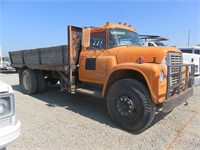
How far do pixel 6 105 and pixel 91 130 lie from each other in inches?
88.7

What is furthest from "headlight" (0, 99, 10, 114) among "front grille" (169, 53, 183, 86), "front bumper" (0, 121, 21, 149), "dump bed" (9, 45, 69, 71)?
"dump bed" (9, 45, 69, 71)

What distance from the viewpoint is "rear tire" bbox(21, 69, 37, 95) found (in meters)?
7.59

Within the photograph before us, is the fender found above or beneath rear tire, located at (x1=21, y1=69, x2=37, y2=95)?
above

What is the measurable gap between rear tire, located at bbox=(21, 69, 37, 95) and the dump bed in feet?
0.91

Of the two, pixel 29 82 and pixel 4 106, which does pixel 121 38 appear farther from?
pixel 29 82

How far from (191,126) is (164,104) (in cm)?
116

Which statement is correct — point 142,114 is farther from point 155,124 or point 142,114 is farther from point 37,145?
point 37,145

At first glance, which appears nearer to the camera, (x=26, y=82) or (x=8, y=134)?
(x=8, y=134)

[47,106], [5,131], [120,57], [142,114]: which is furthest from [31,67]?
[5,131]

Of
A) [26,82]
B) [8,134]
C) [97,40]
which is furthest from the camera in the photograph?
[26,82]

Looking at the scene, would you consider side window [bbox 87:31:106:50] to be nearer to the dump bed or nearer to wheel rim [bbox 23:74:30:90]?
the dump bed

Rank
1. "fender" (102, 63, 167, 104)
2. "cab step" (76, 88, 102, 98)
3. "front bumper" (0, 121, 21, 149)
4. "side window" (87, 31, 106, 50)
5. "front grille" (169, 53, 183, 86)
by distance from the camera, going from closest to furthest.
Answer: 1. "front bumper" (0, 121, 21, 149)
2. "fender" (102, 63, 167, 104)
3. "front grille" (169, 53, 183, 86)
4. "cab step" (76, 88, 102, 98)
5. "side window" (87, 31, 106, 50)

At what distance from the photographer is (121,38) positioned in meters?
5.23

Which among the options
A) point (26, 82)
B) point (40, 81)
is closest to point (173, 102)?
point (40, 81)
